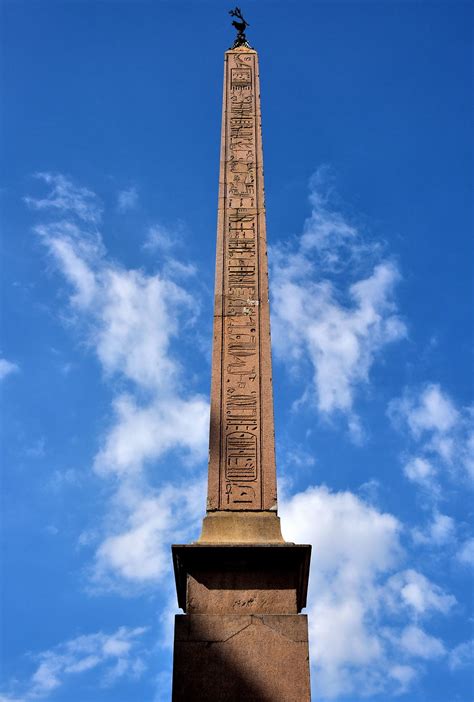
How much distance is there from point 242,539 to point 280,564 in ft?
1.23

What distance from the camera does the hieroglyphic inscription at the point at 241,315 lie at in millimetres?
7242

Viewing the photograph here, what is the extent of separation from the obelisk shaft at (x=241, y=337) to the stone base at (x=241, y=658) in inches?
41.1

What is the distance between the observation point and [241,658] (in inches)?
237

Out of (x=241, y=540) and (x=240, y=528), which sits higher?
(x=240, y=528)

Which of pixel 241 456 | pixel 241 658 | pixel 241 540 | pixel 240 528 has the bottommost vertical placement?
pixel 241 658

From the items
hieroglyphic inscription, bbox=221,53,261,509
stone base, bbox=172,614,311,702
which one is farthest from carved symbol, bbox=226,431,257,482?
stone base, bbox=172,614,311,702

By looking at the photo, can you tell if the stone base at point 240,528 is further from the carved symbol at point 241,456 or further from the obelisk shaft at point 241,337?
the carved symbol at point 241,456

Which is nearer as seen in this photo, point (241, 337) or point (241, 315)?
point (241, 337)

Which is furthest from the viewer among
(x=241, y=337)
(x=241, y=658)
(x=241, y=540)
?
(x=241, y=337)

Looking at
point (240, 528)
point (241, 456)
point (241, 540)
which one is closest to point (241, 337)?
point (241, 456)

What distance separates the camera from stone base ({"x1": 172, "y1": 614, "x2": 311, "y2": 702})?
5.89 m

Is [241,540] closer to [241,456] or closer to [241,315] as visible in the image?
[241,456]

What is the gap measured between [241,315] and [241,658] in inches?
130

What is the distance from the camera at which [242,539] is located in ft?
22.1
